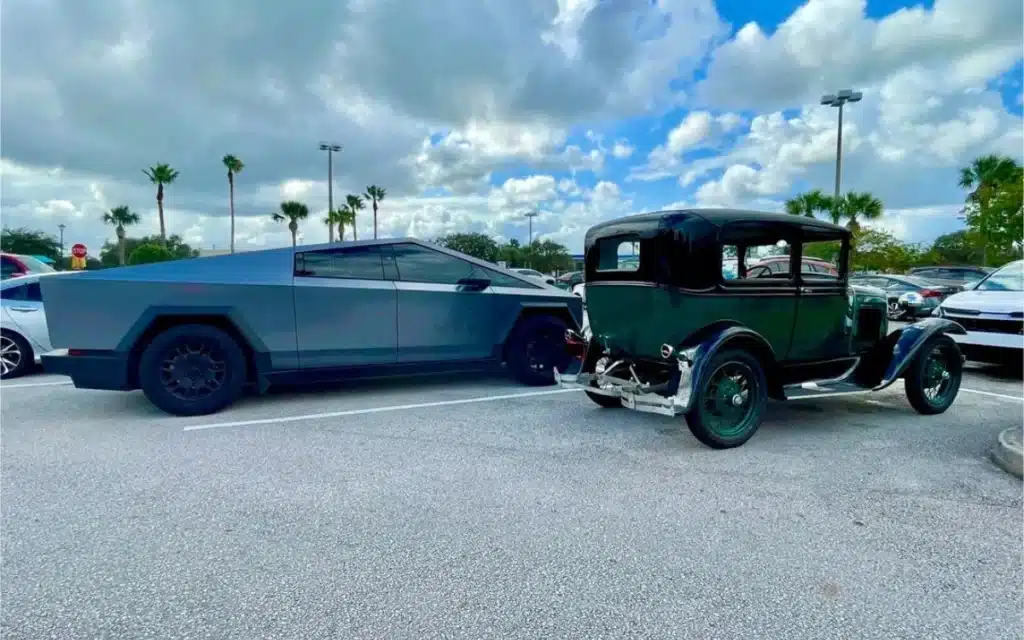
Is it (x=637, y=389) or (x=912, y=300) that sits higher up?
(x=912, y=300)

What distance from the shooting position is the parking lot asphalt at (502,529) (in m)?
2.34

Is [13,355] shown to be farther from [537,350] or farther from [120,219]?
[120,219]

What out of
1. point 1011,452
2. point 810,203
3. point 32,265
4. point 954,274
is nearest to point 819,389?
point 1011,452

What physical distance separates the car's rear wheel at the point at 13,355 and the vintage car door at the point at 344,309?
4.34 meters

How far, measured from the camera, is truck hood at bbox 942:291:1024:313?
23.1ft

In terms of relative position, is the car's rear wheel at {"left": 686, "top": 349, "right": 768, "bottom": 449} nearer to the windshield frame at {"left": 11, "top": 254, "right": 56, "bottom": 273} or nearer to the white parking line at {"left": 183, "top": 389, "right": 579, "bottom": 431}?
the white parking line at {"left": 183, "top": 389, "right": 579, "bottom": 431}

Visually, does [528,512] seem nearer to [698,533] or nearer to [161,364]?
[698,533]

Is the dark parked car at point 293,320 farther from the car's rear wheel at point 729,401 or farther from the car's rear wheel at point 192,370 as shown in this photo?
the car's rear wheel at point 729,401

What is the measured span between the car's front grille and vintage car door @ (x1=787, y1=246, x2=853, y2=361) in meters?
3.22

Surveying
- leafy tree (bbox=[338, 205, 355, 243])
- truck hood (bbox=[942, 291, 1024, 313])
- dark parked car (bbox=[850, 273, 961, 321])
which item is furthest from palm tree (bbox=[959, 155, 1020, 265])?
leafy tree (bbox=[338, 205, 355, 243])

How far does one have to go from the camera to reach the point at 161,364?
5.34 metres

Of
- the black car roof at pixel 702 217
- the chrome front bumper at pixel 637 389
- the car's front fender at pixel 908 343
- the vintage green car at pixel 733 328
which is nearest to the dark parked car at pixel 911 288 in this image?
the car's front fender at pixel 908 343

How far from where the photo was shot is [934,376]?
222 inches

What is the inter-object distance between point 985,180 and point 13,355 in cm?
3987
